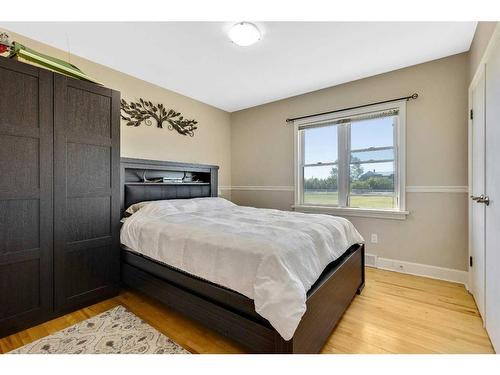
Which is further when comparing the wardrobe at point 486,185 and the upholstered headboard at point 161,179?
the upholstered headboard at point 161,179

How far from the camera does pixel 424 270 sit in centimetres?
267

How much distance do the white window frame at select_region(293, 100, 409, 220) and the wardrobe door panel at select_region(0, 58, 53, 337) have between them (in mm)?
2968

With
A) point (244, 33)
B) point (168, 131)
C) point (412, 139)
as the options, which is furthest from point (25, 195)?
point (412, 139)

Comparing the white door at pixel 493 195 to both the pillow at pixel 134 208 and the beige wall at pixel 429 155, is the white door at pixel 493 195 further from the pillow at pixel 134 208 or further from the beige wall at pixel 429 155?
the pillow at pixel 134 208

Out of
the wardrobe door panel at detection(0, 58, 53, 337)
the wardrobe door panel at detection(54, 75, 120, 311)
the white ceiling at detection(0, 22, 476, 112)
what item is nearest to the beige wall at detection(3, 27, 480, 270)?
the white ceiling at detection(0, 22, 476, 112)

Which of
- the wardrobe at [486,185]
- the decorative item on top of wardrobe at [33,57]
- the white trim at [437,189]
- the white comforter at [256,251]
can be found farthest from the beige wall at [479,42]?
the decorative item on top of wardrobe at [33,57]

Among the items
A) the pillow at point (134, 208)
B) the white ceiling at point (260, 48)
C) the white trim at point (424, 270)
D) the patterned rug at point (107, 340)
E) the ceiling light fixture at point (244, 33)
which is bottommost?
the patterned rug at point (107, 340)

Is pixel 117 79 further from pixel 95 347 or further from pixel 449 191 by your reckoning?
pixel 449 191

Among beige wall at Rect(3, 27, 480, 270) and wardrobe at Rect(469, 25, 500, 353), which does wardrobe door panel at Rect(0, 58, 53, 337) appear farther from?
wardrobe at Rect(469, 25, 500, 353)

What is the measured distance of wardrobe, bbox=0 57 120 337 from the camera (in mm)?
1657

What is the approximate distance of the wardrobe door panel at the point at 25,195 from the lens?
5.36ft

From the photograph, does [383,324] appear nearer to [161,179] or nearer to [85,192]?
[85,192]

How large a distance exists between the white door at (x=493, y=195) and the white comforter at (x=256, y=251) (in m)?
0.90
